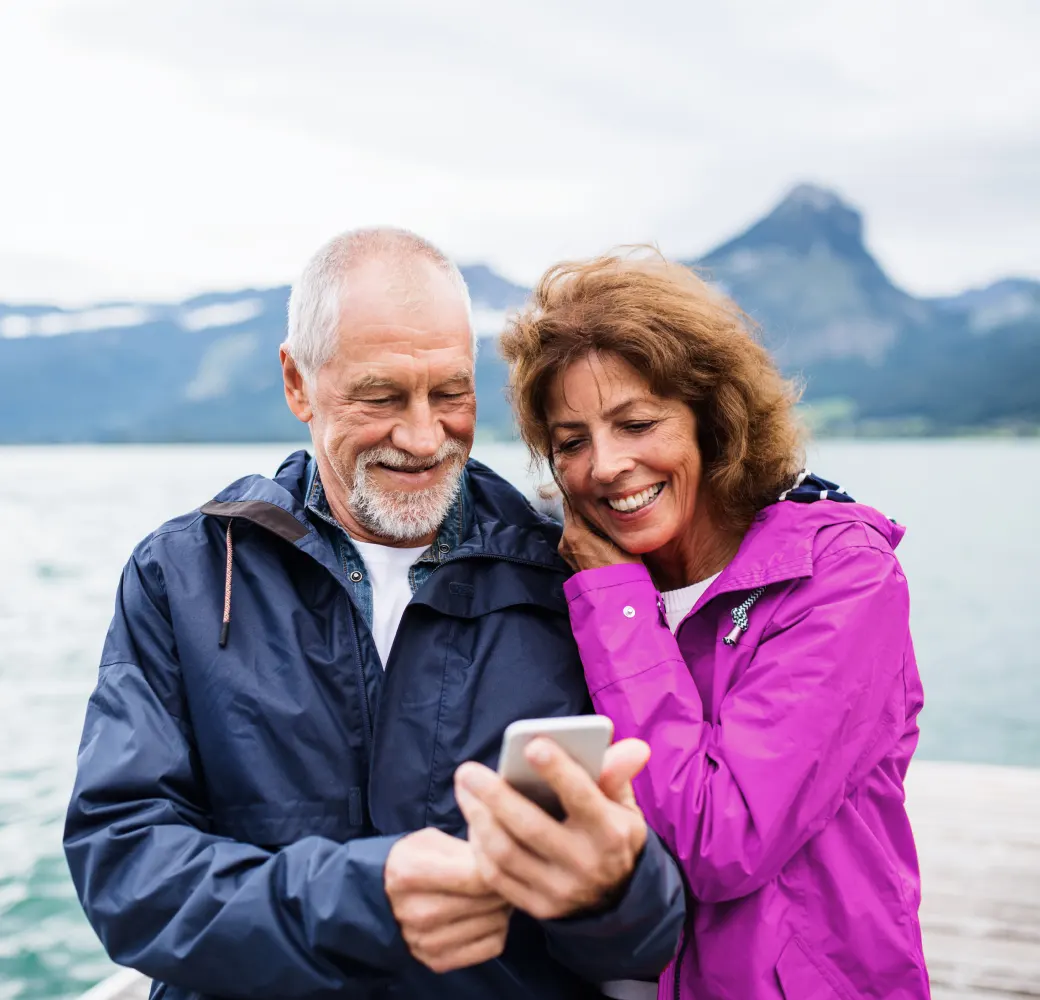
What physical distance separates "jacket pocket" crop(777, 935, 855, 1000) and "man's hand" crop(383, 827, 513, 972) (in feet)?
1.88

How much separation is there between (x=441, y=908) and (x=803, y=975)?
70 centimetres

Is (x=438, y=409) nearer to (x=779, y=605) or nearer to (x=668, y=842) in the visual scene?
(x=779, y=605)

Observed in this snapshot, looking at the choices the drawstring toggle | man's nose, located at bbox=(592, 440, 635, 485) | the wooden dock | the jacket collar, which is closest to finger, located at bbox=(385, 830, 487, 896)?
the jacket collar

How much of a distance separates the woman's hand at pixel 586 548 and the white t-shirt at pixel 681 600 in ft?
0.45

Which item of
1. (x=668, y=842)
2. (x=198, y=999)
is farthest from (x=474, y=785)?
(x=198, y=999)

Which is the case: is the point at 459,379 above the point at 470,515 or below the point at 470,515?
above

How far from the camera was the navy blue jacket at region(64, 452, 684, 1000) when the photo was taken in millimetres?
1350

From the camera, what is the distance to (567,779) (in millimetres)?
1058

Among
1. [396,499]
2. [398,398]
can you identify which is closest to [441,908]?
[396,499]

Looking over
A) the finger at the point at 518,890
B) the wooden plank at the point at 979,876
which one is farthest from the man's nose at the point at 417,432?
the wooden plank at the point at 979,876

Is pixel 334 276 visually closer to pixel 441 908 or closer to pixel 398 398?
pixel 398 398

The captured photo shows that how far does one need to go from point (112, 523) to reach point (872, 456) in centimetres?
6100

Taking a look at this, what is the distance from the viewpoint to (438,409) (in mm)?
1911

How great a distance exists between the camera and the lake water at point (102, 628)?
7145 mm
